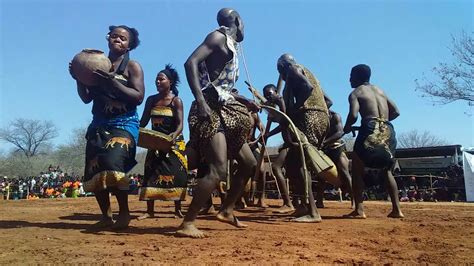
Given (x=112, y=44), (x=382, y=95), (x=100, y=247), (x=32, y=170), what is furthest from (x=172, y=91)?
(x=32, y=170)

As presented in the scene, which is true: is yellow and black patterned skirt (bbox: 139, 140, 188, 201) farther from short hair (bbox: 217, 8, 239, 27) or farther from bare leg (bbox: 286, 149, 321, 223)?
short hair (bbox: 217, 8, 239, 27)

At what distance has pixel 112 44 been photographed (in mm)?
4297

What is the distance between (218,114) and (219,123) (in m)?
0.09

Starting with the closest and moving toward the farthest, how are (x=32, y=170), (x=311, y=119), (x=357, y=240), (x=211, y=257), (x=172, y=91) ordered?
(x=211, y=257), (x=357, y=240), (x=311, y=119), (x=172, y=91), (x=32, y=170)

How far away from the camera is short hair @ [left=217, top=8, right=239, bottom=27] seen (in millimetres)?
4173

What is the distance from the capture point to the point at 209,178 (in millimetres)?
3625

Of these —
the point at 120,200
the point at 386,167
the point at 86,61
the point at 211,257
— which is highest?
the point at 86,61

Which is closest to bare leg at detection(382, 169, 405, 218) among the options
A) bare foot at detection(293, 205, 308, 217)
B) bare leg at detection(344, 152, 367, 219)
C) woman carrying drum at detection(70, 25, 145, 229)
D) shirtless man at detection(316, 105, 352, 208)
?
bare leg at detection(344, 152, 367, 219)

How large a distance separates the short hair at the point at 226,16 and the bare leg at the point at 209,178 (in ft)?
3.90

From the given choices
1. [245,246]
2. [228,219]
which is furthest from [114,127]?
[245,246]

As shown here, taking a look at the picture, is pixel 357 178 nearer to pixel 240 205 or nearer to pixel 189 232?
pixel 240 205

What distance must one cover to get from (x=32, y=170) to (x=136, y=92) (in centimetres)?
6213

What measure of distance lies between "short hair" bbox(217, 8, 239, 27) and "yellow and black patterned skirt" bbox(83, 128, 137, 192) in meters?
1.45

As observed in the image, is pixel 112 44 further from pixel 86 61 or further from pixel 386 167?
pixel 386 167
